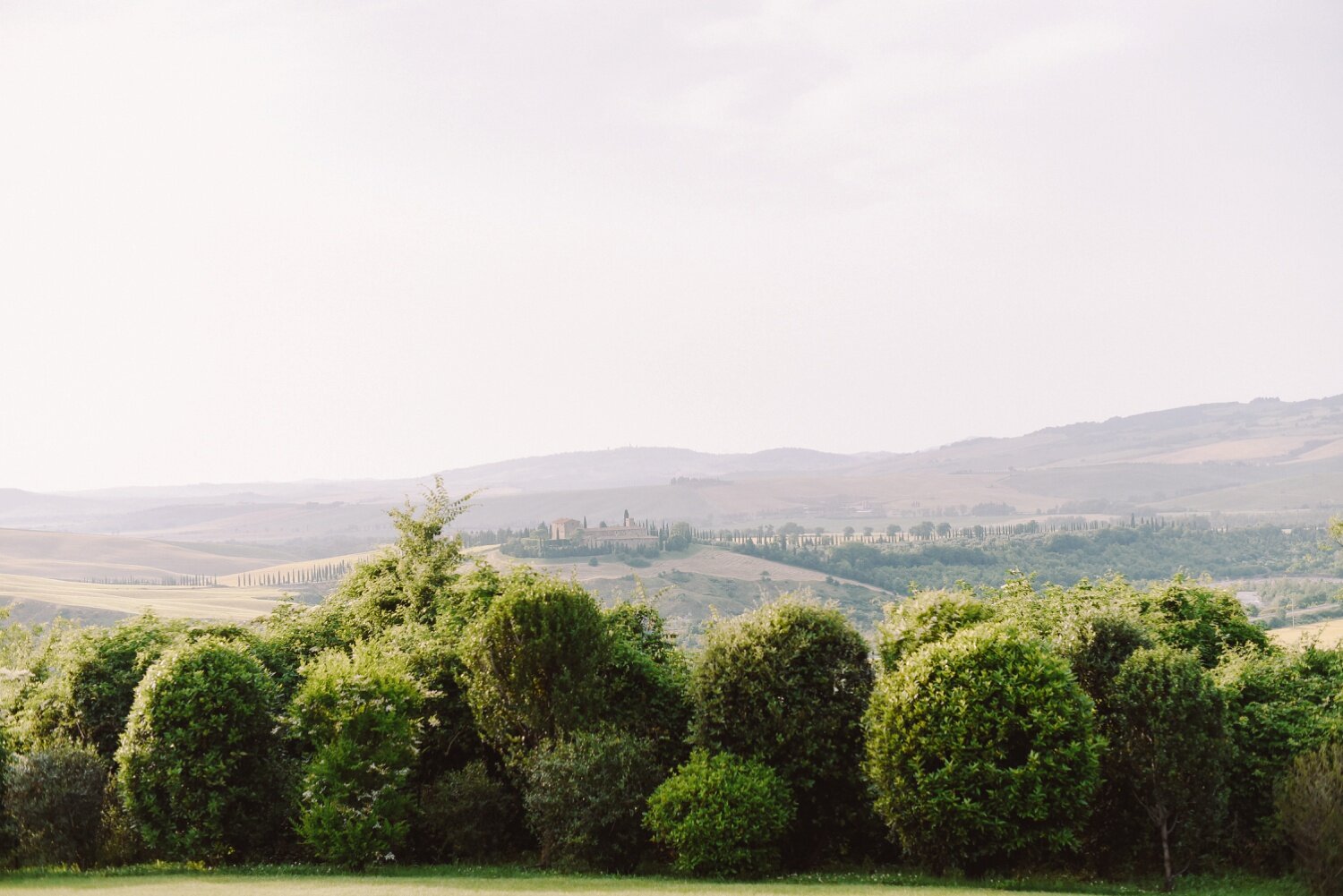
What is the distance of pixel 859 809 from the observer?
18.0 meters

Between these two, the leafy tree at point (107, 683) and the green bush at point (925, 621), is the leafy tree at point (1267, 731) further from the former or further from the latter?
the leafy tree at point (107, 683)

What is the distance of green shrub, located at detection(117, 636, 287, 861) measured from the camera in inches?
708

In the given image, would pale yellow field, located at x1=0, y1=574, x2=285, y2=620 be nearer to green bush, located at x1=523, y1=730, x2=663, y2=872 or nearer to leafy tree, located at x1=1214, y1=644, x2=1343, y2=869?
green bush, located at x1=523, y1=730, x2=663, y2=872

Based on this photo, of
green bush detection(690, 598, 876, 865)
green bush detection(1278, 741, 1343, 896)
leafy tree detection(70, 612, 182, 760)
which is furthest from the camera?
leafy tree detection(70, 612, 182, 760)

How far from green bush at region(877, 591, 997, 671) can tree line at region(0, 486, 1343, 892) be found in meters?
0.05

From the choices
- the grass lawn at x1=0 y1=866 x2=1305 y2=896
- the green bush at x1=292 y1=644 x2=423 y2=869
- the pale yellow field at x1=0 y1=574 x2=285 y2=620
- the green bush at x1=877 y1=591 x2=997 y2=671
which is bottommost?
the pale yellow field at x1=0 y1=574 x2=285 y2=620

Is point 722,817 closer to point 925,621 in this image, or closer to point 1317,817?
point 925,621

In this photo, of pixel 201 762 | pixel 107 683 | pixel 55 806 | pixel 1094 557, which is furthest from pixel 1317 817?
pixel 1094 557

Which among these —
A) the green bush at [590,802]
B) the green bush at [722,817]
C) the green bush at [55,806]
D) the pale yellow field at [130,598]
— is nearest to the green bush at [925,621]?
the green bush at [722,817]

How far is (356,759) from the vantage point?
17.8 meters

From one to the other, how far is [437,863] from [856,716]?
8.07 meters

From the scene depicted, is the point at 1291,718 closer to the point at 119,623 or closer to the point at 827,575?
the point at 119,623

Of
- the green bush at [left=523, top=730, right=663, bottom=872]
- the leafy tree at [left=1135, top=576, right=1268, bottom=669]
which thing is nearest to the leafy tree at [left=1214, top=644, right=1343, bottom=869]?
the leafy tree at [left=1135, top=576, right=1268, bottom=669]

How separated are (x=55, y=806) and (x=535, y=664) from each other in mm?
9174
